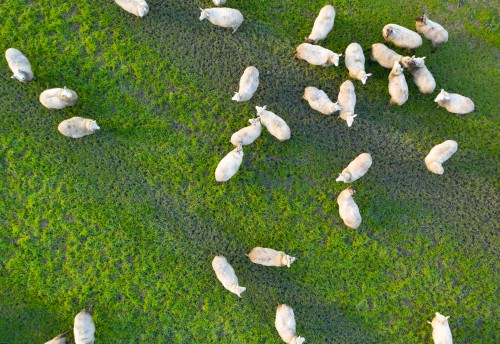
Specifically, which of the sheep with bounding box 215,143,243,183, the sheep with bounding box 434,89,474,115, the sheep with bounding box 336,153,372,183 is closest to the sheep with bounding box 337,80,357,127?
the sheep with bounding box 336,153,372,183

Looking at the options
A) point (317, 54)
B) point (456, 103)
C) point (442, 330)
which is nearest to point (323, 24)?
point (317, 54)

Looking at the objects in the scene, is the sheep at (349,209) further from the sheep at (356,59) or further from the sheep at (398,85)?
the sheep at (356,59)

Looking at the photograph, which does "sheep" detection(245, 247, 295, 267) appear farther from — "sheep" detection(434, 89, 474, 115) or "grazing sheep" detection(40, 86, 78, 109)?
"grazing sheep" detection(40, 86, 78, 109)

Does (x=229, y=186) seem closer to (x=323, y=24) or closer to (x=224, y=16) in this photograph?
(x=224, y=16)

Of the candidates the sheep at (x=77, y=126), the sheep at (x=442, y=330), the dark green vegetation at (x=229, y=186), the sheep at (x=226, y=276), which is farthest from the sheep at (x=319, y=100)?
the sheep at (x=442, y=330)

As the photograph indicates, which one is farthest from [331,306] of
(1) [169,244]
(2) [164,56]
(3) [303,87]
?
(2) [164,56]
